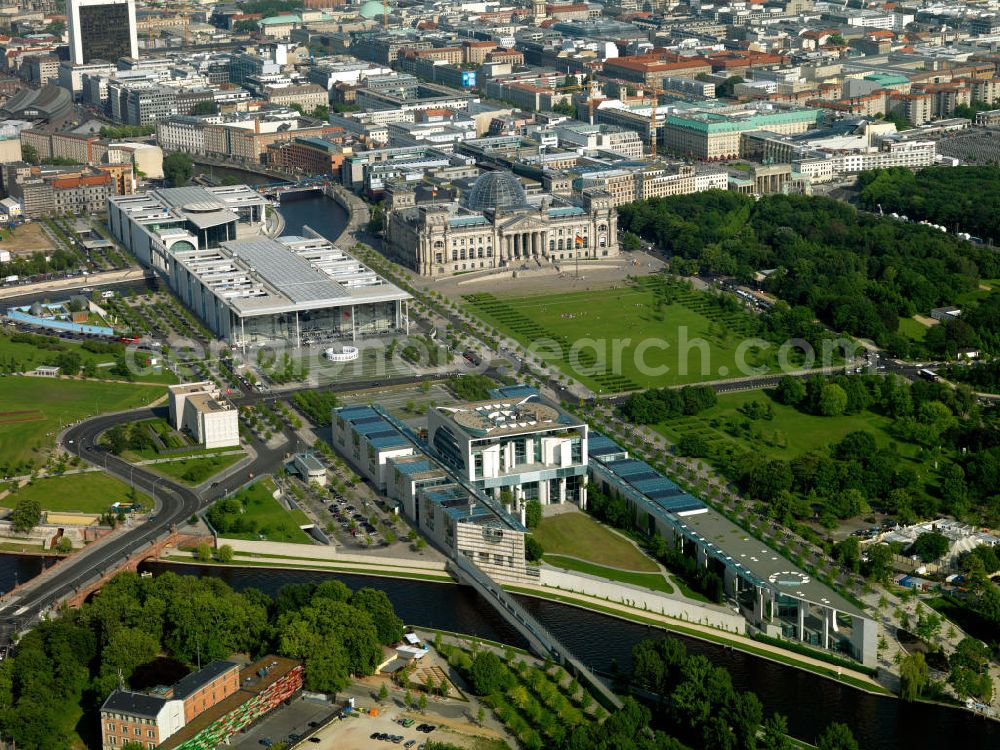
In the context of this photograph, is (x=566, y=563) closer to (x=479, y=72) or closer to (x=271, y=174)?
(x=271, y=174)

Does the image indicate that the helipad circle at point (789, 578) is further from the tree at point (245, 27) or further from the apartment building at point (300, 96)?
the tree at point (245, 27)

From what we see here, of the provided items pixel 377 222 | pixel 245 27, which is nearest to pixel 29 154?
pixel 377 222

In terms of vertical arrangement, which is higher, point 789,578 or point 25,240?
point 25,240

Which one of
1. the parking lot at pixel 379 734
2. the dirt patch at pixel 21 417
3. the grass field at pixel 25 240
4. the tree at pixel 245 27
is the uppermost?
the tree at pixel 245 27

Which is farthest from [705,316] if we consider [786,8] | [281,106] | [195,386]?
[786,8]

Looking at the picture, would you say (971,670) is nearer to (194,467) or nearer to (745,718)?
(745,718)

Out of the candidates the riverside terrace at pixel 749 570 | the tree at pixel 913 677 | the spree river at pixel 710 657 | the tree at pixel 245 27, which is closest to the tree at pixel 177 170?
the tree at pixel 245 27
